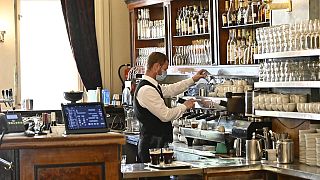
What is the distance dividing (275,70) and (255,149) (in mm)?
683

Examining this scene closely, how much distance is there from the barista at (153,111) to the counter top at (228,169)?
0.81 meters

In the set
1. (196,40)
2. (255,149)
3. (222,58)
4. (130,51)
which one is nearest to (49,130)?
(255,149)

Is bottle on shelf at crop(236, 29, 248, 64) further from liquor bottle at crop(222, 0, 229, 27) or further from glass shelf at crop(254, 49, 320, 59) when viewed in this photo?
glass shelf at crop(254, 49, 320, 59)

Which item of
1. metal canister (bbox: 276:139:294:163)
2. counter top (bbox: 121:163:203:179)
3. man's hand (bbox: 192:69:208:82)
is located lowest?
counter top (bbox: 121:163:203:179)

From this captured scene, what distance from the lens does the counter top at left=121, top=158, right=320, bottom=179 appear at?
16.7ft

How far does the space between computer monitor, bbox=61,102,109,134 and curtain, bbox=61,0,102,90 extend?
573 centimetres

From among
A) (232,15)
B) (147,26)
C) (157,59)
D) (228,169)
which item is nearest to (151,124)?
(157,59)

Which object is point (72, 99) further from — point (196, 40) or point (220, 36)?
point (196, 40)

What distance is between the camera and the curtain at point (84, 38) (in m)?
10.1

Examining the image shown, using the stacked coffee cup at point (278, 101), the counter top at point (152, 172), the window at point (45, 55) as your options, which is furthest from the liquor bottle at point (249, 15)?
the window at point (45, 55)

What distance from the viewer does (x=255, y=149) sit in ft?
19.0

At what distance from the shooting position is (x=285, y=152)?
18.1 ft

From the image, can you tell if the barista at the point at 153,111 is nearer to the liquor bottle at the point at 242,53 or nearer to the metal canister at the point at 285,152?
the liquor bottle at the point at 242,53

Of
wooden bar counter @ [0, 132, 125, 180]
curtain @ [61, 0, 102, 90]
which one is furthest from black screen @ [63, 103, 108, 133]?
curtain @ [61, 0, 102, 90]
